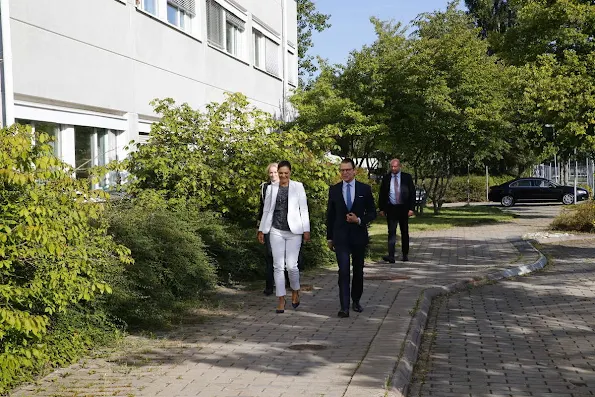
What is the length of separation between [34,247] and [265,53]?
19.8m

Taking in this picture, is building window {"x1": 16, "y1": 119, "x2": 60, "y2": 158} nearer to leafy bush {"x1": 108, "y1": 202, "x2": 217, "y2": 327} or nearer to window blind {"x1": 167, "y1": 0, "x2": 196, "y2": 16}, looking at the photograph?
leafy bush {"x1": 108, "y1": 202, "x2": 217, "y2": 327}

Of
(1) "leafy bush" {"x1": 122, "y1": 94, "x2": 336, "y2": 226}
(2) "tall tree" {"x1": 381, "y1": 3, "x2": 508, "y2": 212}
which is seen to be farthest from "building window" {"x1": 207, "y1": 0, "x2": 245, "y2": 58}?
(2) "tall tree" {"x1": 381, "y1": 3, "x2": 508, "y2": 212}

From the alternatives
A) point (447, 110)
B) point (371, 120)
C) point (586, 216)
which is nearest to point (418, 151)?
point (447, 110)

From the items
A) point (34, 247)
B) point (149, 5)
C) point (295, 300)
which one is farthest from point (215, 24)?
point (34, 247)

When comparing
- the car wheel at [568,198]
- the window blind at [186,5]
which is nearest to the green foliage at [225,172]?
the window blind at [186,5]

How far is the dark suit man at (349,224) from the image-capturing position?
996 cm

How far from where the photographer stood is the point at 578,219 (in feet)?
80.4

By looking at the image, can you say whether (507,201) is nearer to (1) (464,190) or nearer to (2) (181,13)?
(1) (464,190)

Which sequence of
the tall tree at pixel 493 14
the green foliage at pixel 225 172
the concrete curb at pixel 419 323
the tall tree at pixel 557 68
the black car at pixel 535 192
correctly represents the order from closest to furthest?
the concrete curb at pixel 419 323
the green foliage at pixel 225 172
the tall tree at pixel 557 68
the black car at pixel 535 192
the tall tree at pixel 493 14

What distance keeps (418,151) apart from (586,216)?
1424 centimetres

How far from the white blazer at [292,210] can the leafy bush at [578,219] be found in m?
16.0

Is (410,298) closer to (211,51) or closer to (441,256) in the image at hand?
(441,256)

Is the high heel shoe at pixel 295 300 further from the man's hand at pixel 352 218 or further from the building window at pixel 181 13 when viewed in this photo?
the building window at pixel 181 13

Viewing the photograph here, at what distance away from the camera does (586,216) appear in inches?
952
